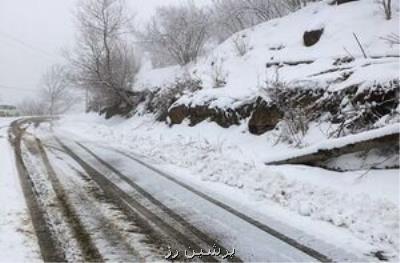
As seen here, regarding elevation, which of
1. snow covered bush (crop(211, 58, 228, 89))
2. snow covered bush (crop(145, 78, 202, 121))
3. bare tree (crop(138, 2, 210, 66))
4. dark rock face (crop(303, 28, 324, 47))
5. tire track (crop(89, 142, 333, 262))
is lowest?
tire track (crop(89, 142, 333, 262))

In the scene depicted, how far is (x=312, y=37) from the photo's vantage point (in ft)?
51.9

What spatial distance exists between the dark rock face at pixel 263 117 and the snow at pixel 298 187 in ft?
1.00

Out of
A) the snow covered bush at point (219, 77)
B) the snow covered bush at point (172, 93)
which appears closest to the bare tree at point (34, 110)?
the snow covered bush at point (172, 93)

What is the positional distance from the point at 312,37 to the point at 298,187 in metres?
9.28

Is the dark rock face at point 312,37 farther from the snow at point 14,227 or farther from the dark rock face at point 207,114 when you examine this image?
the snow at point 14,227

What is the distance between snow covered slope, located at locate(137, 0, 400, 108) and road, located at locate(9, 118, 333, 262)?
474 centimetres

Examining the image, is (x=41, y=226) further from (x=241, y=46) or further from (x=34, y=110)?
(x=34, y=110)

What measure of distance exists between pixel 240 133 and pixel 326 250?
26.0 ft

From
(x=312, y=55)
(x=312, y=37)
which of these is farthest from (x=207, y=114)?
(x=312, y=37)

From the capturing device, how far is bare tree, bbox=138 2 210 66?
95.2 feet

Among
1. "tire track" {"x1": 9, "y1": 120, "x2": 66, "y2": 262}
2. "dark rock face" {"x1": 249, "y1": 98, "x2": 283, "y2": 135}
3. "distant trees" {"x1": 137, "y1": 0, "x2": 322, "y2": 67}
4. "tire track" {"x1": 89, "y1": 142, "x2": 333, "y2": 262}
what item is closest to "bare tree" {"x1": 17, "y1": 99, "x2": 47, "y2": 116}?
"distant trees" {"x1": 137, "y1": 0, "x2": 322, "y2": 67}

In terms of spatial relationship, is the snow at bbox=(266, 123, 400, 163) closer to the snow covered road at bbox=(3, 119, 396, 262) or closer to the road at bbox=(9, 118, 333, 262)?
the snow covered road at bbox=(3, 119, 396, 262)

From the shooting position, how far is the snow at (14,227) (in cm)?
528

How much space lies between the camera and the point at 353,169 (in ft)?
27.0
